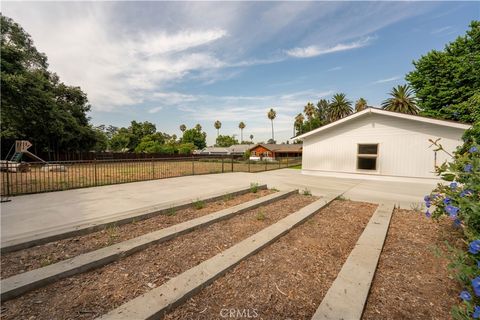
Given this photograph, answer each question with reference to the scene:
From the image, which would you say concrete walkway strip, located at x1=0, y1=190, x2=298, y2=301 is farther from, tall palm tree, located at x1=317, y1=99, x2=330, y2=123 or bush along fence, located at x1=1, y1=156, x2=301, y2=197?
tall palm tree, located at x1=317, y1=99, x2=330, y2=123

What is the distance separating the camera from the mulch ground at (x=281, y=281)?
1875 mm

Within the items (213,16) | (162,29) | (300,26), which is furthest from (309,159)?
(162,29)

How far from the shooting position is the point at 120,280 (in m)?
2.24

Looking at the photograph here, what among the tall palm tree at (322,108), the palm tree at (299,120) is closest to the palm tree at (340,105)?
the tall palm tree at (322,108)

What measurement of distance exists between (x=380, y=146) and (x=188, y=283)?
11.9m

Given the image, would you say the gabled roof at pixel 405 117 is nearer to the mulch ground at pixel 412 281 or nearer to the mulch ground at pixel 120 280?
the mulch ground at pixel 412 281

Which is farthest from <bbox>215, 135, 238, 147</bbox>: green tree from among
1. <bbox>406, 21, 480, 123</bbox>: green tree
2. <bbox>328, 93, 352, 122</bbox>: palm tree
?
<bbox>406, 21, 480, 123</bbox>: green tree

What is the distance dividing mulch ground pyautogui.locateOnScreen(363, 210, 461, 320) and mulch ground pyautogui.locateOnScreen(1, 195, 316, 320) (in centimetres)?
190

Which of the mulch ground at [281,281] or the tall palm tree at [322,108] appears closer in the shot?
the mulch ground at [281,281]

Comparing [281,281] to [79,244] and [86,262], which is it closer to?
[86,262]

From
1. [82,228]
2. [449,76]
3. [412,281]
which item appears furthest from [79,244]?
[449,76]

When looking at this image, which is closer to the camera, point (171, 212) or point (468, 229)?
point (468, 229)

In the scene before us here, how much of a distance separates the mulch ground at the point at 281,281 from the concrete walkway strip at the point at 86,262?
1.30m

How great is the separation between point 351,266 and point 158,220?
3389 millimetres
